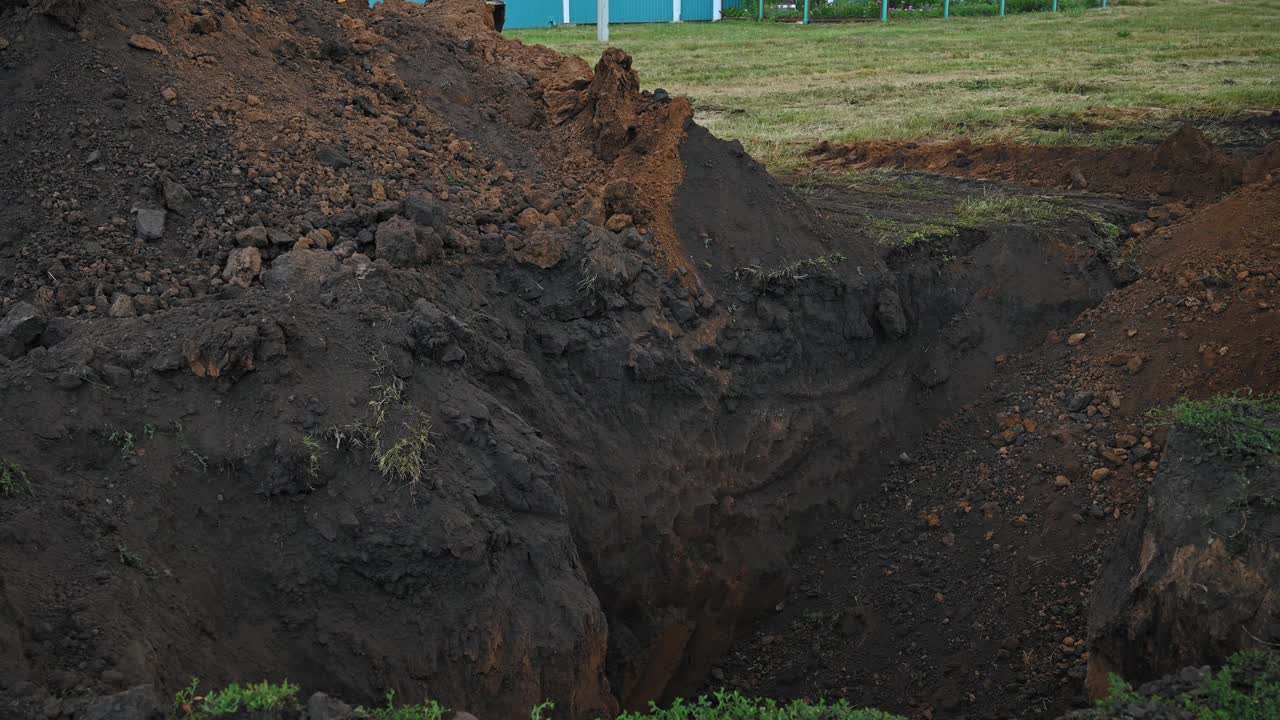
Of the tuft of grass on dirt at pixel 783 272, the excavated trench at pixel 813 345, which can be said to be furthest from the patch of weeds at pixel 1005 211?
the tuft of grass on dirt at pixel 783 272

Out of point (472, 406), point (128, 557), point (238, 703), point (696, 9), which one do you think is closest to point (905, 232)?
point (472, 406)

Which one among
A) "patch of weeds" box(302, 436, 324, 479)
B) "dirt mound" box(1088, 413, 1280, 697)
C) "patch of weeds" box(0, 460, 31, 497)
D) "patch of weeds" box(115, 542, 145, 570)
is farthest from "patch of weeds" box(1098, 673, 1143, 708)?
"patch of weeds" box(0, 460, 31, 497)

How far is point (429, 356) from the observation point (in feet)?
16.5

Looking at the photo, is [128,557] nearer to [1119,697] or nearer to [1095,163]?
[1119,697]

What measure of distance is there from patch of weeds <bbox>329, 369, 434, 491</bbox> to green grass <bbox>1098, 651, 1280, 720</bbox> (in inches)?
108

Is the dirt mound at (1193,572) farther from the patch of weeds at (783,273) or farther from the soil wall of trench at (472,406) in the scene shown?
the patch of weeds at (783,273)

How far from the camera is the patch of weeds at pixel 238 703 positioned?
10.6 feet

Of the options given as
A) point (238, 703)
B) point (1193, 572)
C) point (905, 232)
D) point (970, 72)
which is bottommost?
point (1193, 572)

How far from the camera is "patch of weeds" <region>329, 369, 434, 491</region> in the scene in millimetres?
4473

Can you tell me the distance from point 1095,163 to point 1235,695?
644cm

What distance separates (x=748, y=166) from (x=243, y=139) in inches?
126

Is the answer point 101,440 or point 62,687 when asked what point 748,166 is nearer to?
point 101,440

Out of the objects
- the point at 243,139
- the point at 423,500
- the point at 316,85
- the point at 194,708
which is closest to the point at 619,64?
the point at 316,85

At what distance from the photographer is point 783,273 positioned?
672 cm
